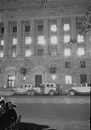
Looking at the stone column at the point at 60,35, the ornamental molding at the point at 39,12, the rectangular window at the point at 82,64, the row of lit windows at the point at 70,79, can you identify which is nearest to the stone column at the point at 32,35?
the ornamental molding at the point at 39,12

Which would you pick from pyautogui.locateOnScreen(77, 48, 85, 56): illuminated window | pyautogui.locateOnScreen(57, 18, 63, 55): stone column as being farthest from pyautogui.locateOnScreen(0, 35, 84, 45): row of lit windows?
pyautogui.locateOnScreen(77, 48, 85, 56): illuminated window

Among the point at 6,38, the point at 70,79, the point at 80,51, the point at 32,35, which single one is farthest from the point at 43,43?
the point at 70,79

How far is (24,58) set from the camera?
37219mm

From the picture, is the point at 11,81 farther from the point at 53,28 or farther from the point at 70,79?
the point at 53,28

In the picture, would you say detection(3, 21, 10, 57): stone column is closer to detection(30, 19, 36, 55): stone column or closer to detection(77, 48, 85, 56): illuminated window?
detection(30, 19, 36, 55): stone column

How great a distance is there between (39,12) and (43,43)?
859cm

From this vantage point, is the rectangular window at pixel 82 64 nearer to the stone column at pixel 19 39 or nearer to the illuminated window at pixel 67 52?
the illuminated window at pixel 67 52

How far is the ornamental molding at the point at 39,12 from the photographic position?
38281 mm

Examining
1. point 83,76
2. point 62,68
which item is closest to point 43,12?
point 62,68

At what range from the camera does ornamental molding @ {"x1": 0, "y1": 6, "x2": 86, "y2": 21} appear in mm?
38281

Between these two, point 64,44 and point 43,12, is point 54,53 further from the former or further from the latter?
point 43,12

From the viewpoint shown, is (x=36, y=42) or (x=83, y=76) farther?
(x=36, y=42)

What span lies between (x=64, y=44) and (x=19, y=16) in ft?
47.5

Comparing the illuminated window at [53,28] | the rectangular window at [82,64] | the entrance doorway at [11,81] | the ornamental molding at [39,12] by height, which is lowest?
the entrance doorway at [11,81]
